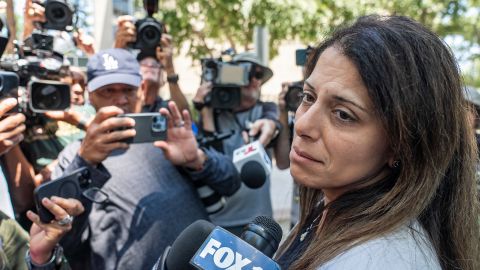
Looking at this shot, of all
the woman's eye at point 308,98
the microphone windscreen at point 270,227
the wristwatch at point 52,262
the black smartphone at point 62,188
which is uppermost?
the woman's eye at point 308,98

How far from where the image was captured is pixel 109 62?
2.33m

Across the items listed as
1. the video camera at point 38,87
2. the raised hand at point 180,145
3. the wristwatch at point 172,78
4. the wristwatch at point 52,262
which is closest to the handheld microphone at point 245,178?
the raised hand at point 180,145

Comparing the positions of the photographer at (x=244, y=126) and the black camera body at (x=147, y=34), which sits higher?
the black camera body at (x=147, y=34)

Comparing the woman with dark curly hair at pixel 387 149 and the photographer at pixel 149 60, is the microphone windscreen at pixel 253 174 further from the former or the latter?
the woman with dark curly hair at pixel 387 149

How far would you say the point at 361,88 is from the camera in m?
0.98

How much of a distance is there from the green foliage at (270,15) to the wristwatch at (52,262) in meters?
4.01

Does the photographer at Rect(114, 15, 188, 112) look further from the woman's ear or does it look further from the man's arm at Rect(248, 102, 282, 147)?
the woman's ear

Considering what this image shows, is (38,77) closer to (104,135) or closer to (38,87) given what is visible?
(38,87)

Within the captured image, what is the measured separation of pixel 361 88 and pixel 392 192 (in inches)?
9.2

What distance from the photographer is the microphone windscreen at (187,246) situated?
0.98 metres

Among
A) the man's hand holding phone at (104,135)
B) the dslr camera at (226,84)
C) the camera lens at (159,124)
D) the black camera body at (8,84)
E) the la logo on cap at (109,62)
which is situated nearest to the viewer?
the black camera body at (8,84)

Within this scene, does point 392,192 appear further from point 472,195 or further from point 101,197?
point 101,197

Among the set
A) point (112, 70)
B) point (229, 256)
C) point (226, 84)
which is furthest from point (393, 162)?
point (226, 84)

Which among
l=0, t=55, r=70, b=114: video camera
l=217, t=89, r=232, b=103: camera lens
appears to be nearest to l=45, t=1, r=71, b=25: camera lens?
l=0, t=55, r=70, b=114: video camera
